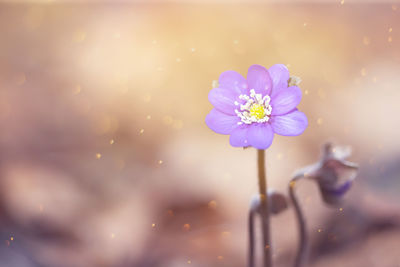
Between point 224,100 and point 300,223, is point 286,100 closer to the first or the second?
point 224,100

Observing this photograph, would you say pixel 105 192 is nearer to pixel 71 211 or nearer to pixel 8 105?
pixel 71 211

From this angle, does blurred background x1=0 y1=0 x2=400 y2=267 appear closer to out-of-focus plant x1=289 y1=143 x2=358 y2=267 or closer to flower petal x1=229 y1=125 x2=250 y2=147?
out-of-focus plant x1=289 y1=143 x2=358 y2=267

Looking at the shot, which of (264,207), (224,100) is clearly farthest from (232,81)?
(264,207)

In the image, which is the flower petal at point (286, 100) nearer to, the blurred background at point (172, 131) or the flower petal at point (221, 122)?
the flower petal at point (221, 122)

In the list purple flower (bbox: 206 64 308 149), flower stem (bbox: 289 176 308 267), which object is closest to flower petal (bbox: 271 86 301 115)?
purple flower (bbox: 206 64 308 149)

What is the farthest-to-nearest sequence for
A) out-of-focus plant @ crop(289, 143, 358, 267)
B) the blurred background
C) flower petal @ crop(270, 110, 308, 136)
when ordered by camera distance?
1. the blurred background
2. out-of-focus plant @ crop(289, 143, 358, 267)
3. flower petal @ crop(270, 110, 308, 136)

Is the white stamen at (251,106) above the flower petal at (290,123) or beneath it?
above

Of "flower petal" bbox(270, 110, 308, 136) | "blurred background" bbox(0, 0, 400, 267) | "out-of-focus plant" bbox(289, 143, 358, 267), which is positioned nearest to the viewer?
"flower petal" bbox(270, 110, 308, 136)

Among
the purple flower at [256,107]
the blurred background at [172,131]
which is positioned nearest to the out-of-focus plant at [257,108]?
the purple flower at [256,107]
